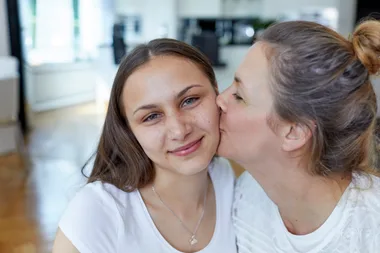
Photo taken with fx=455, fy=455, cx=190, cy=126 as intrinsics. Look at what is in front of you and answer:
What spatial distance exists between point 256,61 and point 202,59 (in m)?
0.19

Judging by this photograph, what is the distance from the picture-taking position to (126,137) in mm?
1236

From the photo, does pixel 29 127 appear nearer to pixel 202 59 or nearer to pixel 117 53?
pixel 117 53

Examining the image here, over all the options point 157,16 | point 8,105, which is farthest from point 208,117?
point 157,16

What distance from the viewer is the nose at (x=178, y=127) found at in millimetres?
1078

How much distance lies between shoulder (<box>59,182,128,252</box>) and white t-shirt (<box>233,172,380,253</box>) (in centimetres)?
36

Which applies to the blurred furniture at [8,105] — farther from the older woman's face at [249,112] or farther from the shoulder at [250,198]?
the older woman's face at [249,112]

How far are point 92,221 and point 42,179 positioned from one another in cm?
269

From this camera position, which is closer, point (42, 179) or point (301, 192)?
point (301, 192)

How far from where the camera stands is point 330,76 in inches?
38.8

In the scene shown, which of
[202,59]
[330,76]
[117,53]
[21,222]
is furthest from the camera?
[117,53]

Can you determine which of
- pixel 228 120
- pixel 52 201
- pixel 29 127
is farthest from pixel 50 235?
pixel 29 127

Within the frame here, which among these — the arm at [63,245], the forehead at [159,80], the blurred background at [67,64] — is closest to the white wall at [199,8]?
the blurred background at [67,64]

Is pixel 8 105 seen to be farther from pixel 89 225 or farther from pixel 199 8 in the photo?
pixel 199 8

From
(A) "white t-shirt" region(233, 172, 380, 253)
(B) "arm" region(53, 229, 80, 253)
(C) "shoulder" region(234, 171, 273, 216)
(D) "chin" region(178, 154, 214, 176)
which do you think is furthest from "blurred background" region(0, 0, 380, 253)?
(B) "arm" region(53, 229, 80, 253)
